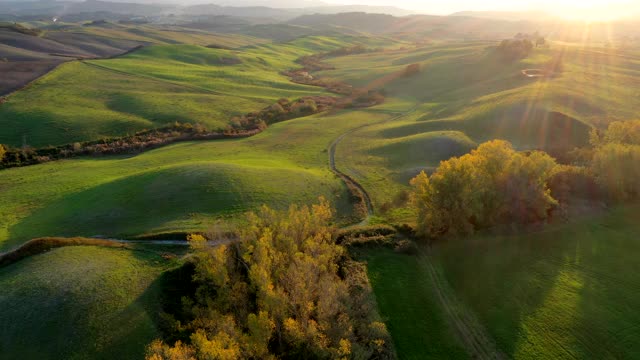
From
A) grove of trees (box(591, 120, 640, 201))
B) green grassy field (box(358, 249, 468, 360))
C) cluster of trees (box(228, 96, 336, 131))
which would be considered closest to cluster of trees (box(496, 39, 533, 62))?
cluster of trees (box(228, 96, 336, 131))

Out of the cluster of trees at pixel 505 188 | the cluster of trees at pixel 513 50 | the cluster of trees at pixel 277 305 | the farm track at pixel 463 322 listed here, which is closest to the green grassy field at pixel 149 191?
the cluster of trees at pixel 505 188

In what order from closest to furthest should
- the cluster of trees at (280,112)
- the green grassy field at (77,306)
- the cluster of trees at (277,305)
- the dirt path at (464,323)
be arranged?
the cluster of trees at (277,305), the green grassy field at (77,306), the dirt path at (464,323), the cluster of trees at (280,112)

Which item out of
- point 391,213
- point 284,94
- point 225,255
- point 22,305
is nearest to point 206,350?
point 225,255

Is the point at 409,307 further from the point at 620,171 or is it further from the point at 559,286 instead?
the point at 620,171

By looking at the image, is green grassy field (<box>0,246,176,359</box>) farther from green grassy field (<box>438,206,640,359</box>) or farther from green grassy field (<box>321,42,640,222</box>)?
green grassy field (<box>321,42,640,222</box>)

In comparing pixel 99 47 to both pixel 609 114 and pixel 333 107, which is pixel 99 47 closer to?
pixel 333 107

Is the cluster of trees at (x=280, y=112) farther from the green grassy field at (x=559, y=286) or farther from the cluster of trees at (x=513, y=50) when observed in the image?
the cluster of trees at (x=513, y=50)

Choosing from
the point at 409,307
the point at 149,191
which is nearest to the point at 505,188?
the point at 409,307
